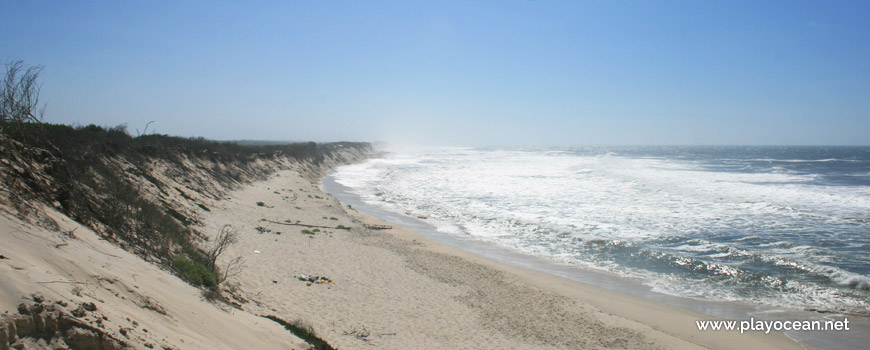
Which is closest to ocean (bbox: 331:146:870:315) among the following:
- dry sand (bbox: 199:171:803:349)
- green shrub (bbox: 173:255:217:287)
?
dry sand (bbox: 199:171:803:349)

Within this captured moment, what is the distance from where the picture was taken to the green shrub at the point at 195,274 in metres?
8.12

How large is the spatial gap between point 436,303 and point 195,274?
5.62 metres

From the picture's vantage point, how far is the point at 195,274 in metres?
8.28

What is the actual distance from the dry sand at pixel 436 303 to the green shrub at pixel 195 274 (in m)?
0.80

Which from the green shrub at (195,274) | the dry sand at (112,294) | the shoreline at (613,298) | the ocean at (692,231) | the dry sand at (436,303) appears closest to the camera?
the dry sand at (112,294)

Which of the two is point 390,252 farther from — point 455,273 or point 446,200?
point 446,200

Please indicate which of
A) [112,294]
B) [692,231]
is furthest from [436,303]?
[692,231]

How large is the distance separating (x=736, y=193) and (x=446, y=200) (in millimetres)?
22557

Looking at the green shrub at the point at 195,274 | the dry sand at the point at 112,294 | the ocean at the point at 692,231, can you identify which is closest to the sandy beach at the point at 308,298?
the dry sand at the point at 112,294

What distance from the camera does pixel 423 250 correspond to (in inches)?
669

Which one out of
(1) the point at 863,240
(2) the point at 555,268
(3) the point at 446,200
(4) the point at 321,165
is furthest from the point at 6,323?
(4) the point at 321,165

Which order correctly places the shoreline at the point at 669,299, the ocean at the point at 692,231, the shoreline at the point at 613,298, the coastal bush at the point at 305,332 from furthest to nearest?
1. the ocean at the point at 692,231
2. the shoreline at the point at 669,299
3. the shoreline at the point at 613,298
4. the coastal bush at the point at 305,332

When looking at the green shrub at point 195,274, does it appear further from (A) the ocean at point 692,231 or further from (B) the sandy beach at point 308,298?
(A) the ocean at point 692,231

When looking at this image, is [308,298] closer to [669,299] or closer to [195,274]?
[195,274]
